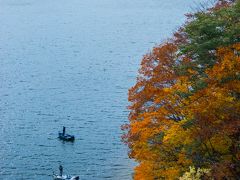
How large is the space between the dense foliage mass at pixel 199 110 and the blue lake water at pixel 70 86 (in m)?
23.8

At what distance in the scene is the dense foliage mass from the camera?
22922 mm

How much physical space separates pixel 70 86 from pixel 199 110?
71337 mm

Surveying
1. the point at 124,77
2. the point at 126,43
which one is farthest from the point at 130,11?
the point at 124,77

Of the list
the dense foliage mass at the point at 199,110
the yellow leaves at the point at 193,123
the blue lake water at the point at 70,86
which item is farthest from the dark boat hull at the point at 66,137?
the yellow leaves at the point at 193,123

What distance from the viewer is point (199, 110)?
76.3 ft

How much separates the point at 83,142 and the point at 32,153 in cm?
834

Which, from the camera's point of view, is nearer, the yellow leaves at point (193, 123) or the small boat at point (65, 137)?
the yellow leaves at point (193, 123)

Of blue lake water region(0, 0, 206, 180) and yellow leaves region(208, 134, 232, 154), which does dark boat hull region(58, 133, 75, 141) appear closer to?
blue lake water region(0, 0, 206, 180)

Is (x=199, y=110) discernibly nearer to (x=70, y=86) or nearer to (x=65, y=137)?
(x=65, y=137)

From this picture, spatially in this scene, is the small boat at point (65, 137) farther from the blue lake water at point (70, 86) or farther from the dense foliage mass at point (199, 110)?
the dense foliage mass at point (199, 110)

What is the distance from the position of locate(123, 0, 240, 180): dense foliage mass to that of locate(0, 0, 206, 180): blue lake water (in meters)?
23.8

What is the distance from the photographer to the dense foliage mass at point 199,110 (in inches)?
902

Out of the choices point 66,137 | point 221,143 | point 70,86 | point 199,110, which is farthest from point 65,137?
point 199,110

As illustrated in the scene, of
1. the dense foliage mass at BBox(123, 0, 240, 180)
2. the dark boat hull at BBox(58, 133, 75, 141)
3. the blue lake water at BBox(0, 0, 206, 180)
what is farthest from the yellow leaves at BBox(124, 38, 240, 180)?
the dark boat hull at BBox(58, 133, 75, 141)
